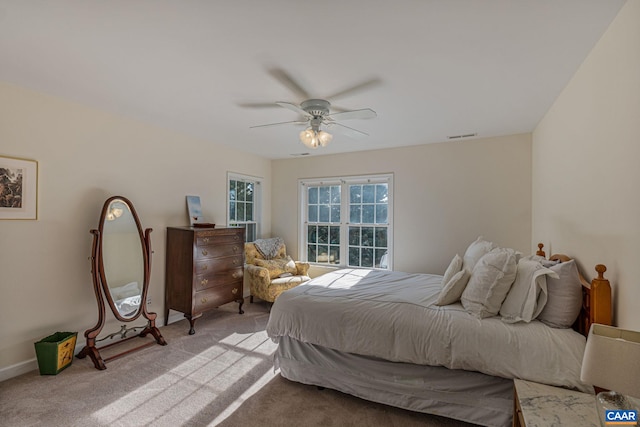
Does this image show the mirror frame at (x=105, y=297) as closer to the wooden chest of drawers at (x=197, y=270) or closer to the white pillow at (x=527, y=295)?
the wooden chest of drawers at (x=197, y=270)

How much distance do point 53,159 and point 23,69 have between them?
839 mm

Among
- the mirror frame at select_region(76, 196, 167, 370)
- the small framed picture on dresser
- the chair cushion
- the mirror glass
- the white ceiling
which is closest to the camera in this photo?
the white ceiling

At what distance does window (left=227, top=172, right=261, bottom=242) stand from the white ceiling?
6.14 feet

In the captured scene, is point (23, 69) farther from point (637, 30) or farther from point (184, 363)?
point (637, 30)

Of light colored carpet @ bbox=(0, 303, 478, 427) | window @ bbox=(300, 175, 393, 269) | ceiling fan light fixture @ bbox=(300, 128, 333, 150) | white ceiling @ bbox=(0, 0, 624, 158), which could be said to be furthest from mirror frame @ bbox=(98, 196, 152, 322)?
window @ bbox=(300, 175, 393, 269)

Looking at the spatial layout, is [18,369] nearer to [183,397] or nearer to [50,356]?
[50,356]

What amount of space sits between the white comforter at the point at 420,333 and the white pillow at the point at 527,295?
2.8 inches

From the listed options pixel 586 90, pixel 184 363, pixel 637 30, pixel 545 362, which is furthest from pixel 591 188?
pixel 184 363

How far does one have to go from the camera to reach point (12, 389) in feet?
7.66

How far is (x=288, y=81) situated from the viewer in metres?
2.35

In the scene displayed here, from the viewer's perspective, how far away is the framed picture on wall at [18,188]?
8.12 ft

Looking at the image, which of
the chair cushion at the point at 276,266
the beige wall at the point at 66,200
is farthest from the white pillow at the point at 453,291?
the beige wall at the point at 66,200

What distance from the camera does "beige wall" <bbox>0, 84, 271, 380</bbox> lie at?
2.53m

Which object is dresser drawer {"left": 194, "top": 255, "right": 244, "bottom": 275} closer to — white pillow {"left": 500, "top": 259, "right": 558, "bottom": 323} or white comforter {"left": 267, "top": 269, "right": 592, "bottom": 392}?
white comforter {"left": 267, "top": 269, "right": 592, "bottom": 392}
